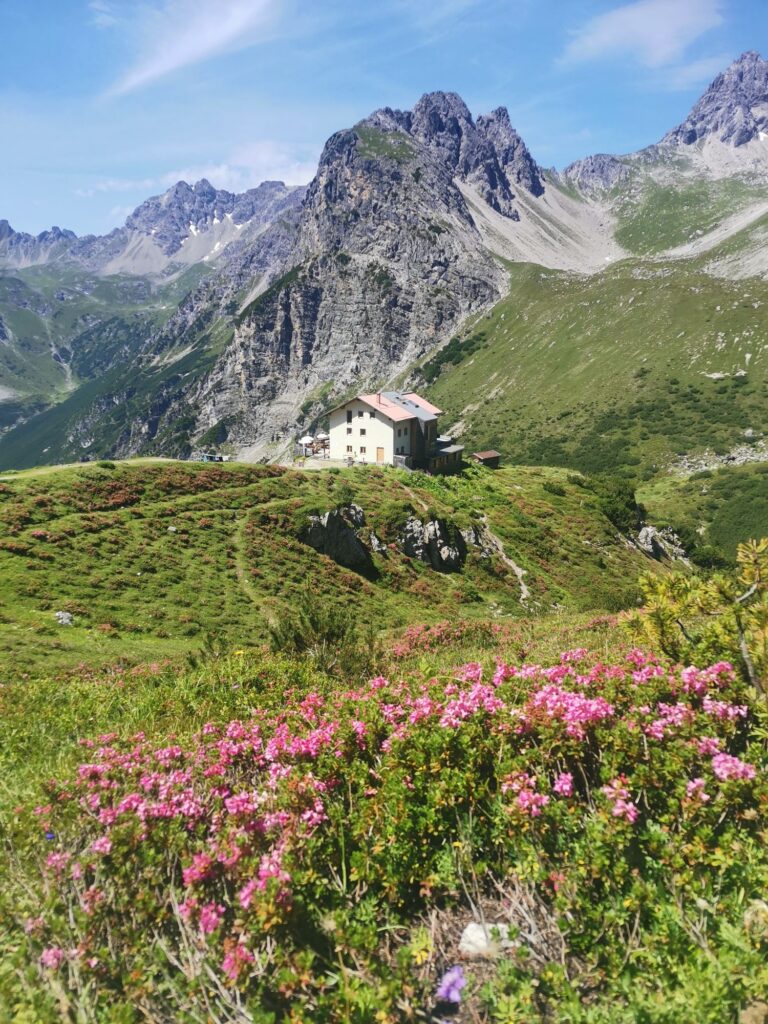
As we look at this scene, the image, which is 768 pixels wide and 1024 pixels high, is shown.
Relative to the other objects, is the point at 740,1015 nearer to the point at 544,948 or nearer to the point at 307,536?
the point at 544,948

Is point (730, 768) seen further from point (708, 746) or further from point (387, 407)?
point (387, 407)

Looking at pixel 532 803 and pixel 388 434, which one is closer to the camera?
pixel 532 803

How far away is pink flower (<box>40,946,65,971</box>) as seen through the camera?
4003 mm

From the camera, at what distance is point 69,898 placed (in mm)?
4562

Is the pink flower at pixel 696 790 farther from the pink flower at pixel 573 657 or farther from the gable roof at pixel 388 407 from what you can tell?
the gable roof at pixel 388 407

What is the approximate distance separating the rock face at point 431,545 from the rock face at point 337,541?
4.70m

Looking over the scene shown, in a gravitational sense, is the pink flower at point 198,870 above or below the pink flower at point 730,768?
below

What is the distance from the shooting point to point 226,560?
38.0 m

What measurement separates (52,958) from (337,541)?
4061cm

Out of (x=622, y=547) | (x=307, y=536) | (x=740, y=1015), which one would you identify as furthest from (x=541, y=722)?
(x=622, y=547)

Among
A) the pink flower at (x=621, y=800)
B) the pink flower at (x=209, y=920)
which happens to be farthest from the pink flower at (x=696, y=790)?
the pink flower at (x=209, y=920)

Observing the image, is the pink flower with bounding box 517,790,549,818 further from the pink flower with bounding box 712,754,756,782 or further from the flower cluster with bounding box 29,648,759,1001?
the pink flower with bounding box 712,754,756,782

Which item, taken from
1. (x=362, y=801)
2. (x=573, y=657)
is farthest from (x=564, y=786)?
(x=573, y=657)

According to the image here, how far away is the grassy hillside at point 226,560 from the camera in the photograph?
1084 inches
